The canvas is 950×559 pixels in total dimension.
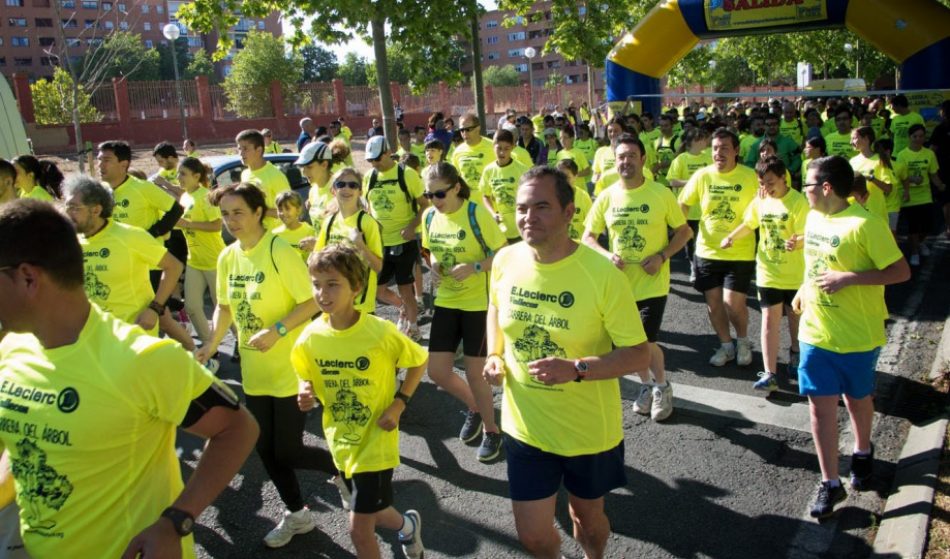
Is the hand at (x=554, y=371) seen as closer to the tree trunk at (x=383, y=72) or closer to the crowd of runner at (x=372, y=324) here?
the crowd of runner at (x=372, y=324)

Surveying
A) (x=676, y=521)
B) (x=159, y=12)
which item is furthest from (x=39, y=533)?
(x=159, y=12)

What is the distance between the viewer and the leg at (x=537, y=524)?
3.17m

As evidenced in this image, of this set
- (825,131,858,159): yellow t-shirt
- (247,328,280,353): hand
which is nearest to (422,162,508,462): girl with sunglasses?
(247,328,280,353): hand

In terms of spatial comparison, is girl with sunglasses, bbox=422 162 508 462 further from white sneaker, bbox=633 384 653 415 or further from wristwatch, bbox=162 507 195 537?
wristwatch, bbox=162 507 195 537

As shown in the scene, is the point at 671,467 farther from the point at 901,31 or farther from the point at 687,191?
the point at 901,31

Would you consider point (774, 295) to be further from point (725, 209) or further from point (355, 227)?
point (355, 227)

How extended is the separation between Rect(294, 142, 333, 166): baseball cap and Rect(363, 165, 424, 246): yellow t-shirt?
83cm

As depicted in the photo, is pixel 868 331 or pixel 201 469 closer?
pixel 201 469

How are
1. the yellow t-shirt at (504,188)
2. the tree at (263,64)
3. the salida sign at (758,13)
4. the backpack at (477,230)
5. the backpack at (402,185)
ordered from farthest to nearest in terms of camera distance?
1. the tree at (263,64)
2. the salida sign at (758,13)
3. the yellow t-shirt at (504,188)
4. the backpack at (402,185)
5. the backpack at (477,230)

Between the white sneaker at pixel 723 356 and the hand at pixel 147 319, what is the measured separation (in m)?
4.55

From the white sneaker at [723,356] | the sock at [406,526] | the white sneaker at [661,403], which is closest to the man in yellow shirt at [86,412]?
the sock at [406,526]

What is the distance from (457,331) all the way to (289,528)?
5.74 ft

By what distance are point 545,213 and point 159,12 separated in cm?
11045

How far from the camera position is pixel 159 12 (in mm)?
99125
